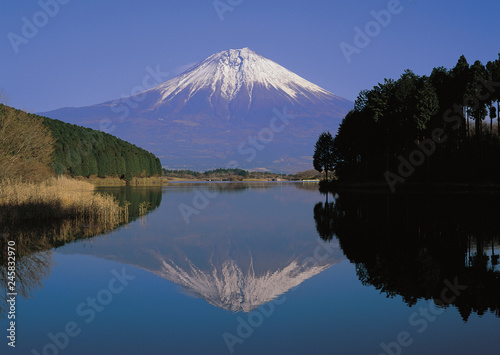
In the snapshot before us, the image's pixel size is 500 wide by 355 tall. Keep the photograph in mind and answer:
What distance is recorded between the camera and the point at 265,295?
10.6 meters

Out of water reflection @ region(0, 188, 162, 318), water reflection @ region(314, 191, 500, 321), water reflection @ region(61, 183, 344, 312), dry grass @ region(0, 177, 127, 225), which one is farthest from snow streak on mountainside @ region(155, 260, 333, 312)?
dry grass @ region(0, 177, 127, 225)

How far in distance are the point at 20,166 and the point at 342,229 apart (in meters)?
25.2

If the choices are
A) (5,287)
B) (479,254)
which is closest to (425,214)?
(479,254)

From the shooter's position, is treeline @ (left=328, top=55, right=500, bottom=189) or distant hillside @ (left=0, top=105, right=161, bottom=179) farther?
distant hillside @ (left=0, top=105, right=161, bottom=179)

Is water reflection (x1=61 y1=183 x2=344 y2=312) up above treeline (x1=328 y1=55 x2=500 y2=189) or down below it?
below

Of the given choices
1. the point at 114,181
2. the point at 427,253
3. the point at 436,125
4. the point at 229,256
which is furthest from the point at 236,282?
the point at 114,181

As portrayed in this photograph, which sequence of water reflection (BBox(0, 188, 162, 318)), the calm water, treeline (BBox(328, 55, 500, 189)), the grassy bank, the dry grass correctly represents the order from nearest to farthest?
the calm water
water reflection (BBox(0, 188, 162, 318))
the dry grass
treeline (BBox(328, 55, 500, 189))
the grassy bank

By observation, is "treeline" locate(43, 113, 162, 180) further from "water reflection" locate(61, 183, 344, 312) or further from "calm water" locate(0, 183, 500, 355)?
"calm water" locate(0, 183, 500, 355)

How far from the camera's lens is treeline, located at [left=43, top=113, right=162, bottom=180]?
88.2 m

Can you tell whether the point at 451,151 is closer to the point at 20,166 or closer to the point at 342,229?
the point at 342,229

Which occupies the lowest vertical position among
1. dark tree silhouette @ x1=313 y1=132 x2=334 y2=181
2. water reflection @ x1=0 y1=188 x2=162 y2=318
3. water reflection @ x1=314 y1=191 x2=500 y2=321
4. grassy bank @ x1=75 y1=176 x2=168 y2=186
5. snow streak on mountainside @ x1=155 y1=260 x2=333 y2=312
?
snow streak on mountainside @ x1=155 y1=260 x2=333 y2=312

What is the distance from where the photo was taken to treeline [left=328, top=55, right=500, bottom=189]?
5172 centimetres

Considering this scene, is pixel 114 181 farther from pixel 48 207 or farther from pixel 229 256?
pixel 229 256

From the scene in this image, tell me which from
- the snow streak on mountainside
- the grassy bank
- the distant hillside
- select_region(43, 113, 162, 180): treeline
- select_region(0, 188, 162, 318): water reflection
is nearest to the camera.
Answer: the snow streak on mountainside
